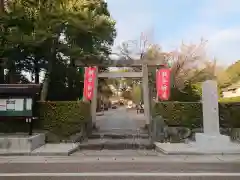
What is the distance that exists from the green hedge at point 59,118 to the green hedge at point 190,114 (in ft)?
14.5

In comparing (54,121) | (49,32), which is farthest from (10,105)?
(49,32)

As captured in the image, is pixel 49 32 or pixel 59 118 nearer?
pixel 59 118

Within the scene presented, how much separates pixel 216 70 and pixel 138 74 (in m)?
27.5

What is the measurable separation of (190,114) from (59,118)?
6959 millimetres

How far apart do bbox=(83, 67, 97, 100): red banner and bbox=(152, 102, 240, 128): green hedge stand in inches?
179

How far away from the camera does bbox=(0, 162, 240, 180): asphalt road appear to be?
816 cm

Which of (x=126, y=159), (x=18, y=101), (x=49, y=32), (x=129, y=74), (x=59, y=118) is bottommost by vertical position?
(x=126, y=159)

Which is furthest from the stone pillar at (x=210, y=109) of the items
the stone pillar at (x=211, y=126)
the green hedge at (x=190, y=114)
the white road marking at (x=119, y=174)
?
→ the white road marking at (x=119, y=174)

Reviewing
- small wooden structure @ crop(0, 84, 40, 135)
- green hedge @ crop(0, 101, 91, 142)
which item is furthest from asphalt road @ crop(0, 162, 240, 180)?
green hedge @ crop(0, 101, 91, 142)

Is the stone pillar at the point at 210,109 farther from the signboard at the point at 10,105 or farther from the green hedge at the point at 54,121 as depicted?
Answer: the signboard at the point at 10,105

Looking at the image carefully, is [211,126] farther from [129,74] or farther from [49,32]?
[49,32]

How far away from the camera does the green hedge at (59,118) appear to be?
1661 centimetres

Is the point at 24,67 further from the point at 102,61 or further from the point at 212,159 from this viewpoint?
the point at 212,159

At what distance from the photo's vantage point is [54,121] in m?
16.7
